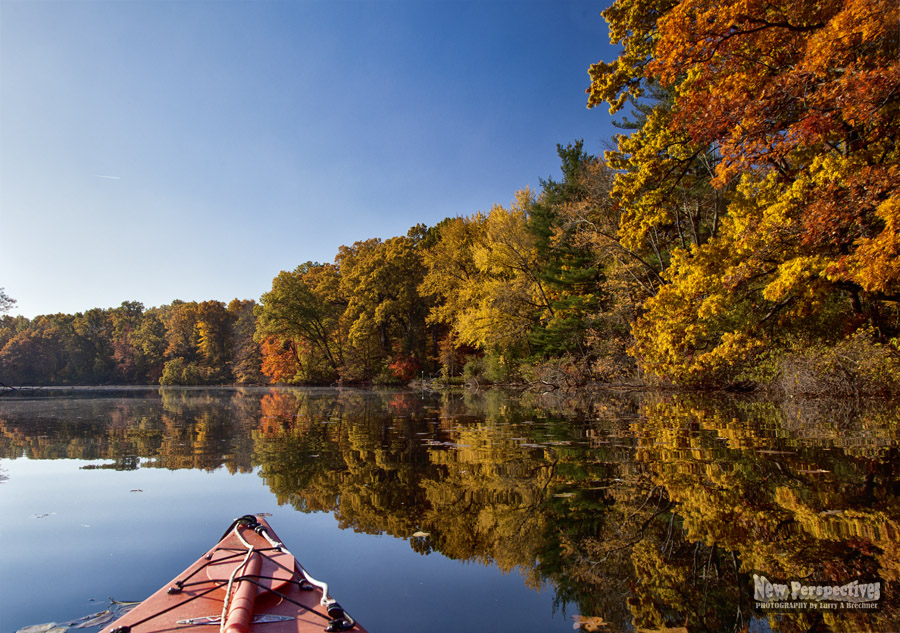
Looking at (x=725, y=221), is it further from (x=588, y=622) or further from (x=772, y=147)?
(x=588, y=622)

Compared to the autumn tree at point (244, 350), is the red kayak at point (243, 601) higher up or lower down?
lower down

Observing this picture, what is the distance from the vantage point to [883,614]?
2139 mm

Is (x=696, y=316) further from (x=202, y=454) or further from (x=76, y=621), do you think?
(x=76, y=621)

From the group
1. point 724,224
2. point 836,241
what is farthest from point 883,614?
point 724,224

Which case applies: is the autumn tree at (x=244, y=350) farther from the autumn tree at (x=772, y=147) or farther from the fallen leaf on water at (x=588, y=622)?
the fallen leaf on water at (x=588, y=622)

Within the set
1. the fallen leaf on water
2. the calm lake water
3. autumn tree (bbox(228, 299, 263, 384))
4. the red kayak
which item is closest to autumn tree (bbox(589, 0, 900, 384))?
the calm lake water

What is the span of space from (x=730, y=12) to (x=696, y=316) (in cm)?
714

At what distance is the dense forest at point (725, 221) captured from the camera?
9.16m

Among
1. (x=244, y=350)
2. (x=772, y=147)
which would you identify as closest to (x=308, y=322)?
(x=244, y=350)

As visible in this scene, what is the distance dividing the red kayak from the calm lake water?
32cm

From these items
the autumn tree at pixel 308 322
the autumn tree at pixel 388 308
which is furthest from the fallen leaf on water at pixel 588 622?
the autumn tree at pixel 308 322

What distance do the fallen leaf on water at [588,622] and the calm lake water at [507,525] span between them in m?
0.01

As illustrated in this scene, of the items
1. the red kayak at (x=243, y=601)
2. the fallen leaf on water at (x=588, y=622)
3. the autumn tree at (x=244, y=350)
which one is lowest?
the fallen leaf on water at (x=588, y=622)

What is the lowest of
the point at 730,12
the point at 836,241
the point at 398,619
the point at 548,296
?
the point at 398,619
